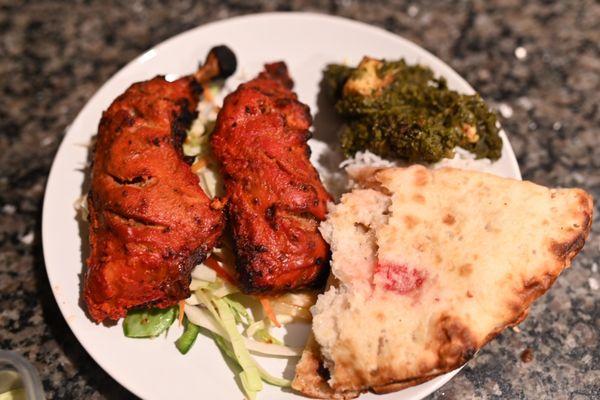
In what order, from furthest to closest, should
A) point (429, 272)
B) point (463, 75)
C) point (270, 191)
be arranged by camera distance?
point (463, 75)
point (270, 191)
point (429, 272)

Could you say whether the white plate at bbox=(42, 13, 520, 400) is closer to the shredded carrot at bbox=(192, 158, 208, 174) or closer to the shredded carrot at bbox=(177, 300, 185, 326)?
the shredded carrot at bbox=(177, 300, 185, 326)

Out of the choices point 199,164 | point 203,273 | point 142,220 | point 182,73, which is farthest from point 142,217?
point 182,73

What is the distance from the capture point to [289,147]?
11.0 ft

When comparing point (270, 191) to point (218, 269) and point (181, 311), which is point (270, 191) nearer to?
point (218, 269)

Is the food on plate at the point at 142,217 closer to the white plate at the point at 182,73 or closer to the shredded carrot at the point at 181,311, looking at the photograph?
the shredded carrot at the point at 181,311

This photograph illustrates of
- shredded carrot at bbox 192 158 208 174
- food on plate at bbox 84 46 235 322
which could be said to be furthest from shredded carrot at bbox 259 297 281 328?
shredded carrot at bbox 192 158 208 174

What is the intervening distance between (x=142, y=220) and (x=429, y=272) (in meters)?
1.56

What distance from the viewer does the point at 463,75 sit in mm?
4770

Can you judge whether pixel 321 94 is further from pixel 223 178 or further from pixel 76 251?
pixel 76 251

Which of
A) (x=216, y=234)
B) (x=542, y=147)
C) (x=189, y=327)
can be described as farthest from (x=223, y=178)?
(x=542, y=147)

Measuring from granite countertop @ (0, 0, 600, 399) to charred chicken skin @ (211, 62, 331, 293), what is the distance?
1212 mm

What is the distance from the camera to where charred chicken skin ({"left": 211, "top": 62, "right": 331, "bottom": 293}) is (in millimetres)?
3098

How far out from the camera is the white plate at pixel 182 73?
3.12 meters

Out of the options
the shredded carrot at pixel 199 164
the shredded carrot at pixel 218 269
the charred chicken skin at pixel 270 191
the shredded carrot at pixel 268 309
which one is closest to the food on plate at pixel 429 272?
the charred chicken skin at pixel 270 191
